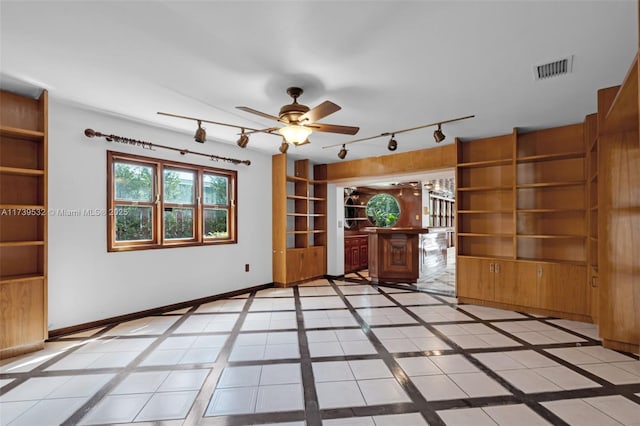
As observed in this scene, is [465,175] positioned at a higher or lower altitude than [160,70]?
lower

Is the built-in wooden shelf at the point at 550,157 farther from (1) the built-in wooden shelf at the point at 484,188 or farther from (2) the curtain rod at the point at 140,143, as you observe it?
(2) the curtain rod at the point at 140,143

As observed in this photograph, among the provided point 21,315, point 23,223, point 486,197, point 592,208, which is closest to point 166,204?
point 23,223

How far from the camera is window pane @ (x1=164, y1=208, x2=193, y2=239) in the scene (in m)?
4.29

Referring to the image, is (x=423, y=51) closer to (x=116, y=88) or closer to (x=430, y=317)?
(x=116, y=88)

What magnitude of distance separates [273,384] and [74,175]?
10.6 feet

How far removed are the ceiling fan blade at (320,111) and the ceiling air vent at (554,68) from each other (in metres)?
1.75

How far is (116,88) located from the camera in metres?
2.85

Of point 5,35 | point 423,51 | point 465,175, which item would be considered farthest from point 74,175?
point 465,175

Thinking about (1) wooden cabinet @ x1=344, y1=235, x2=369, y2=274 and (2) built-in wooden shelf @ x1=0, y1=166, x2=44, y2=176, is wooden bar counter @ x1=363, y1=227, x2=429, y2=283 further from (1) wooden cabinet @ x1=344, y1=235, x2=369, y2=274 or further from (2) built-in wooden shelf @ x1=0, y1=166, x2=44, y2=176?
(2) built-in wooden shelf @ x1=0, y1=166, x2=44, y2=176

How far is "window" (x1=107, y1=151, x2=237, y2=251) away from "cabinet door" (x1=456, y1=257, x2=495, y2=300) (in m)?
3.81

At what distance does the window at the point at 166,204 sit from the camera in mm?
3781

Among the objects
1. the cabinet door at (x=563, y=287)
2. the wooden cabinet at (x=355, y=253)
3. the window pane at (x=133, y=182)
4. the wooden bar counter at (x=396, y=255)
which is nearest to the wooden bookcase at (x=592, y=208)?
the cabinet door at (x=563, y=287)

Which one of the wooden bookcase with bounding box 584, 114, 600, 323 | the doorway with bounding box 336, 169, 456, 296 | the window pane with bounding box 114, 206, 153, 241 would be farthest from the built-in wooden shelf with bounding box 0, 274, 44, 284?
the wooden bookcase with bounding box 584, 114, 600, 323

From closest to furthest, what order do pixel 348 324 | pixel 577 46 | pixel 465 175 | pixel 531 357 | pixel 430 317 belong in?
pixel 577 46, pixel 531 357, pixel 348 324, pixel 430 317, pixel 465 175
